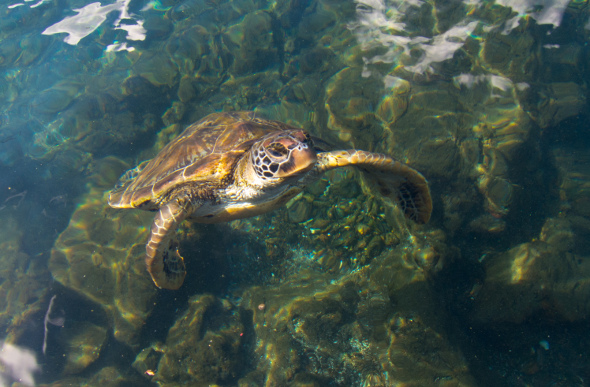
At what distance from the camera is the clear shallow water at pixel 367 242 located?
436 cm

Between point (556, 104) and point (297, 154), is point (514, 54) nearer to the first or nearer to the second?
point (556, 104)

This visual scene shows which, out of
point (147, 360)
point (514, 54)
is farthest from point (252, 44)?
point (147, 360)

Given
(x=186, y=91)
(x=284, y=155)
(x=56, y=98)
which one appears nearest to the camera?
(x=284, y=155)

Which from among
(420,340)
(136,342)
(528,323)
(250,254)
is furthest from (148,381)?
(528,323)

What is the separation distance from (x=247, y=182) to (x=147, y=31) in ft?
38.4

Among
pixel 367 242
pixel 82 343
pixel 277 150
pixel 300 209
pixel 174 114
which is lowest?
pixel 82 343

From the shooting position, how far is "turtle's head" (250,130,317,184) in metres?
3.28

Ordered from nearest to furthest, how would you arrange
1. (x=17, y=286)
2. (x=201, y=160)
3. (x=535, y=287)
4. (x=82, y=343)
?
(x=535, y=287) < (x=201, y=160) < (x=82, y=343) < (x=17, y=286)

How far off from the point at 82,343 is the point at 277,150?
5496mm

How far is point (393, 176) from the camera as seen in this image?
4.37 metres

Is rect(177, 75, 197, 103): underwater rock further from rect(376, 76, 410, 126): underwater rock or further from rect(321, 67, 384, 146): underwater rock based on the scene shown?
rect(376, 76, 410, 126): underwater rock

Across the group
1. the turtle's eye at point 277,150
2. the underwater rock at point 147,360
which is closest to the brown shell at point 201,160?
the turtle's eye at point 277,150

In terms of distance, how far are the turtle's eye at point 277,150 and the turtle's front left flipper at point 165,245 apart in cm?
148

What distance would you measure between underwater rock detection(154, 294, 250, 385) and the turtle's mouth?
3223mm
